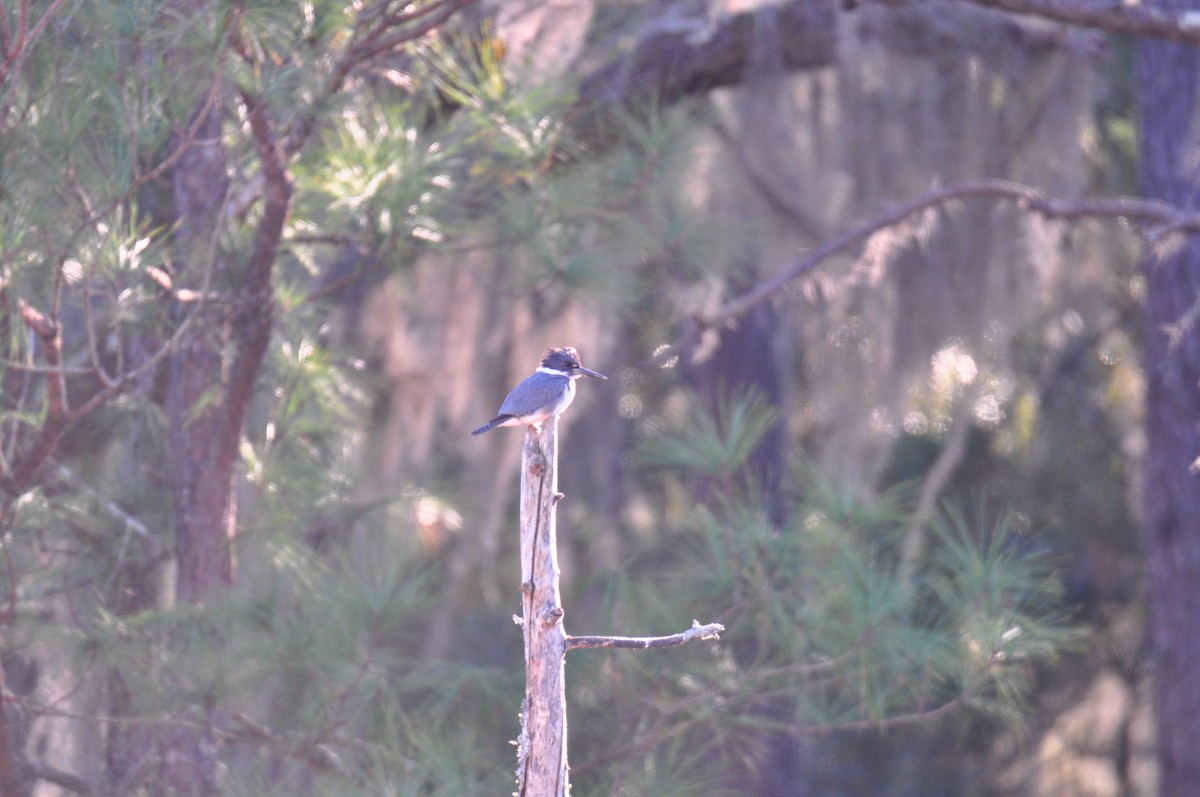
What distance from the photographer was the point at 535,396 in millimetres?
2156

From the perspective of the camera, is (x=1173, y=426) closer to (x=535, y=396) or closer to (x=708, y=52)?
(x=708, y=52)

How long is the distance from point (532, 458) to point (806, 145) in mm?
2434

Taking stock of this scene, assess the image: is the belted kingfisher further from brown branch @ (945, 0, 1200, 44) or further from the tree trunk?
the tree trunk

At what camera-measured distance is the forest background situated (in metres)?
2.16

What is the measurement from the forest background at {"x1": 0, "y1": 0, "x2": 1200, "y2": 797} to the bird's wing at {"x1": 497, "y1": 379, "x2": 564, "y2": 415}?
1.18 ft

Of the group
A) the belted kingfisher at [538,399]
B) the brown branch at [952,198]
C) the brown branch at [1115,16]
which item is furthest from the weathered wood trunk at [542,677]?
the brown branch at [1115,16]

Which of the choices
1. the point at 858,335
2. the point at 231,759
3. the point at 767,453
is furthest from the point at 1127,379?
the point at 231,759

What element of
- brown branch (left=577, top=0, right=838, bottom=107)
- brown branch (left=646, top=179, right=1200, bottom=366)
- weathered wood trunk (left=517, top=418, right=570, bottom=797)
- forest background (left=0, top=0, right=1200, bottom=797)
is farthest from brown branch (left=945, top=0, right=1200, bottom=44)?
weathered wood trunk (left=517, top=418, right=570, bottom=797)

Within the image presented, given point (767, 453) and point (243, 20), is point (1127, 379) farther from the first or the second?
point (243, 20)

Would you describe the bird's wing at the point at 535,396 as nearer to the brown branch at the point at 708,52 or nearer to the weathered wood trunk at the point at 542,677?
the weathered wood trunk at the point at 542,677

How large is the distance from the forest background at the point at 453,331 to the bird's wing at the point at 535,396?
1.18 ft

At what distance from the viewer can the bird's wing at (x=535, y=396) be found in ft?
7.01

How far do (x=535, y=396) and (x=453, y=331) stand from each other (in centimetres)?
180

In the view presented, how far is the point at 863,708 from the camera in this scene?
2367 mm
